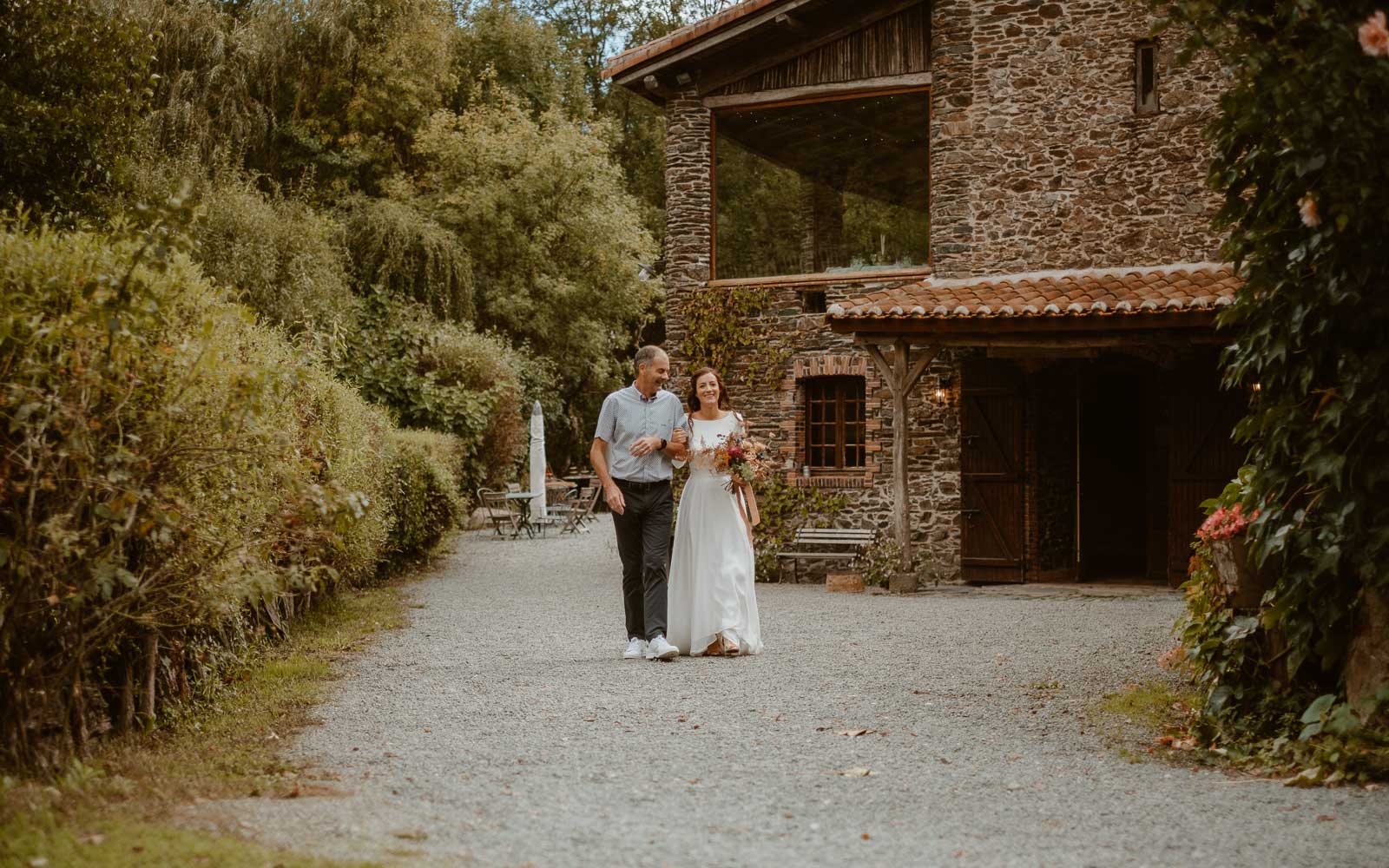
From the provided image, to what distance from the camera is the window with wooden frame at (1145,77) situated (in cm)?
1419

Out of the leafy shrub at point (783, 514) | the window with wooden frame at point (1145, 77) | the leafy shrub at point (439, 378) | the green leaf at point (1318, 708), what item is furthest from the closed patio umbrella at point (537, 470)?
the green leaf at point (1318, 708)

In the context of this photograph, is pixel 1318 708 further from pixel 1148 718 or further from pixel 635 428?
pixel 635 428

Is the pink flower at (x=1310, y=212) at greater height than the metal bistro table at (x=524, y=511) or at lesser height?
greater

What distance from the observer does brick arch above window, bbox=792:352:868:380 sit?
49.1 feet

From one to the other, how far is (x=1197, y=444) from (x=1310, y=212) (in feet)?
29.9

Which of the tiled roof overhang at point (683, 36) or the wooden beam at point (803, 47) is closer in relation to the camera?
the tiled roof overhang at point (683, 36)

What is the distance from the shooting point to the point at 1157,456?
1436 cm

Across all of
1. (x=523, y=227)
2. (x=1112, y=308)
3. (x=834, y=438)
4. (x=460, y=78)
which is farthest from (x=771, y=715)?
(x=460, y=78)

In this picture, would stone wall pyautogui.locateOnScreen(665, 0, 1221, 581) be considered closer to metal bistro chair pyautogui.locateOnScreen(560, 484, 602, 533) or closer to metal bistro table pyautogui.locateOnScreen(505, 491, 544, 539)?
metal bistro table pyautogui.locateOnScreen(505, 491, 544, 539)

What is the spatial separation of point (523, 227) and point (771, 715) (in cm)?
2235

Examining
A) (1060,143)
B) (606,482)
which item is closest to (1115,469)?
(1060,143)

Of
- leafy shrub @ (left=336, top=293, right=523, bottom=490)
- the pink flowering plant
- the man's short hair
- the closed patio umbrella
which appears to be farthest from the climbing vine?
the pink flowering plant

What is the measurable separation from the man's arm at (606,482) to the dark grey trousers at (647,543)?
83 mm

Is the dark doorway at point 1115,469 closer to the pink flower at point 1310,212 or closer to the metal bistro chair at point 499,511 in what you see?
the metal bistro chair at point 499,511
